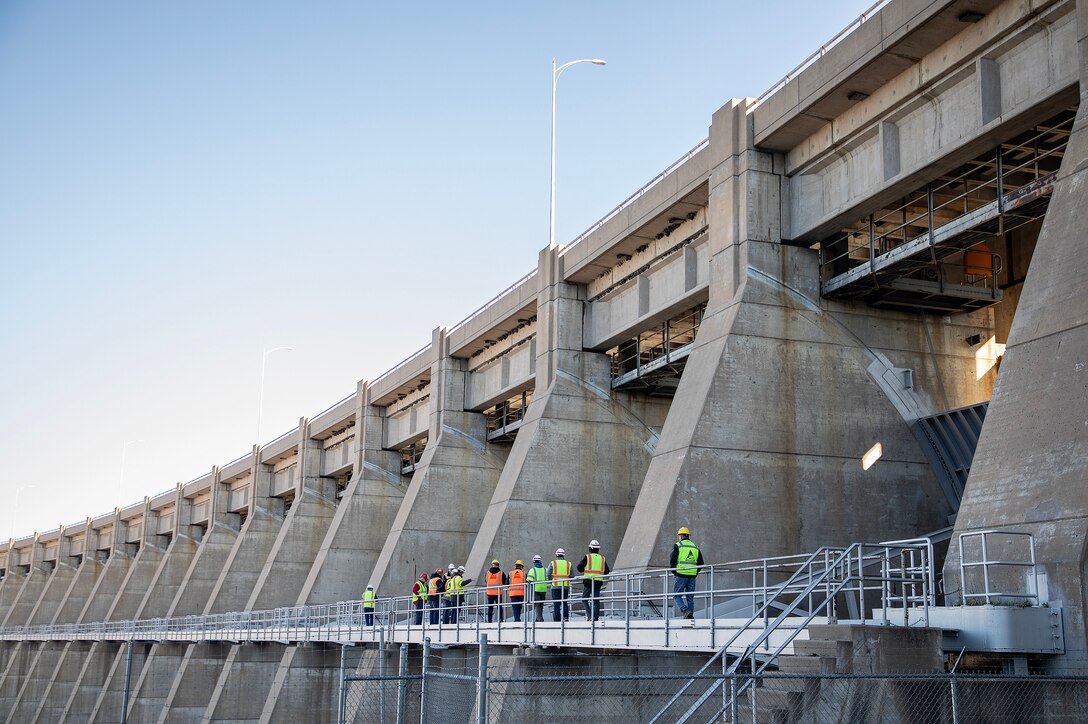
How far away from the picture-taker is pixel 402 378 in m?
42.5

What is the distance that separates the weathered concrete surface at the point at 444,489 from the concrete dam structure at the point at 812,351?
0.26 feet

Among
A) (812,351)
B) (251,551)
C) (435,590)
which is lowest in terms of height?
(435,590)

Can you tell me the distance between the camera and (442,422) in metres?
38.4

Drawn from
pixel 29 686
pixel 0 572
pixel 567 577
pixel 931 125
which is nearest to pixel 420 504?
pixel 567 577

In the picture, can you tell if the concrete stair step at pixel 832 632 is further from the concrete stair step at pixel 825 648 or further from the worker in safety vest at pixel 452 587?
the worker in safety vest at pixel 452 587

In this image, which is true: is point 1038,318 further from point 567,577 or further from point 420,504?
point 420,504

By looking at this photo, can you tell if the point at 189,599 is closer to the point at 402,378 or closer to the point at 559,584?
the point at 402,378

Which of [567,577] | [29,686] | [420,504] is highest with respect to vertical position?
[420,504]

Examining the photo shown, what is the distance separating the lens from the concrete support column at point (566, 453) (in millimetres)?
30188

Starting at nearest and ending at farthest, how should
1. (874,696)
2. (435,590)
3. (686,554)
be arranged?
(874,696), (686,554), (435,590)

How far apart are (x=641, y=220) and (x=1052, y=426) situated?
46.5 ft

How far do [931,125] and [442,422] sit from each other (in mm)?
22188

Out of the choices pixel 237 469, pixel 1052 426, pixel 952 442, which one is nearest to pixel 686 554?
pixel 1052 426

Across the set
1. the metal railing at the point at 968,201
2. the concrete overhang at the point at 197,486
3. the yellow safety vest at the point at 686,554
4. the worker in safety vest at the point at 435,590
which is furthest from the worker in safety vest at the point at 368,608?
the concrete overhang at the point at 197,486
